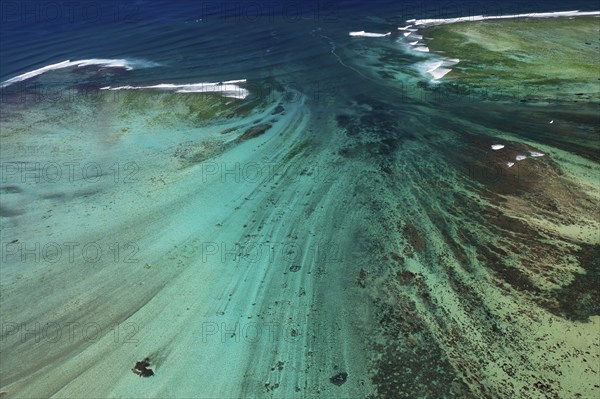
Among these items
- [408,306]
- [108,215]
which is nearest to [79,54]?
[108,215]

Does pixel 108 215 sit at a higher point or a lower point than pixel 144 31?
lower

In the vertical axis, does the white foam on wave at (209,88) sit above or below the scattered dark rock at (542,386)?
above

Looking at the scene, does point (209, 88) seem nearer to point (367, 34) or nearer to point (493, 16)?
point (367, 34)

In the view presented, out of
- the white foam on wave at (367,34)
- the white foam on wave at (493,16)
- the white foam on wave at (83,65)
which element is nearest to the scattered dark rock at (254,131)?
the white foam on wave at (83,65)

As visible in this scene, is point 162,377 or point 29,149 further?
point 29,149

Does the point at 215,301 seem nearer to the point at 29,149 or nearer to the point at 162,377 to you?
the point at 162,377

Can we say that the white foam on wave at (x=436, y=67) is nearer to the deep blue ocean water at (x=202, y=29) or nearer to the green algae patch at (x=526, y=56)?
the green algae patch at (x=526, y=56)

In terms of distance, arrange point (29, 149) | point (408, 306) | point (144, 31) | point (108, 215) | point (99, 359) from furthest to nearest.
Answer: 1. point (144, 31)
2. point (29, 149)
3. point (108, 215)
4. point (408, 306)
5. point (99, 359)
